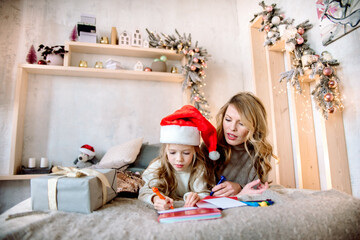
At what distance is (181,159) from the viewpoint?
1.13m

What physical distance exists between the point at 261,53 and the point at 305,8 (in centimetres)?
69

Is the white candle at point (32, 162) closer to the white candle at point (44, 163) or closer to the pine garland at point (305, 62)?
the white candle at point (44, 163)

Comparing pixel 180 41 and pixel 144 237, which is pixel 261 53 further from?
pixel 144 237

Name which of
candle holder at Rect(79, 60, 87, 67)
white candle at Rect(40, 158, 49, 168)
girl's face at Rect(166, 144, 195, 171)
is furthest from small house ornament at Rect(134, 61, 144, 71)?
girl's face at Rect(166, 144, 195, 171)

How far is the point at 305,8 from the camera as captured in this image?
6.21 ft

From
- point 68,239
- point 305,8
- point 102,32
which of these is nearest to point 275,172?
point 305,8

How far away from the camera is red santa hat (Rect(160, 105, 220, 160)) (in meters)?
1.13

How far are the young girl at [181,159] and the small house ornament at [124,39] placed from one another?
5.11 ft

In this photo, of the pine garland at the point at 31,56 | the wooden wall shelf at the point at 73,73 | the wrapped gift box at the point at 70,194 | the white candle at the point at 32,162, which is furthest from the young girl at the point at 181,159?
the pine garland at the point at 31,56

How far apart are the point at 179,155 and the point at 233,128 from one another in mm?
399

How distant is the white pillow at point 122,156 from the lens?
1936mm

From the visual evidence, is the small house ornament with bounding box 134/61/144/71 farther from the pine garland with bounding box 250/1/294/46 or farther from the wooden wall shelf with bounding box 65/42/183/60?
the pine garland with bounding box 250/1/294/46

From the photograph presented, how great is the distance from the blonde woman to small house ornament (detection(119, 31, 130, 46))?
152cm

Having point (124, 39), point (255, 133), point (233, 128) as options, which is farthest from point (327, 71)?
point (124, 39)
